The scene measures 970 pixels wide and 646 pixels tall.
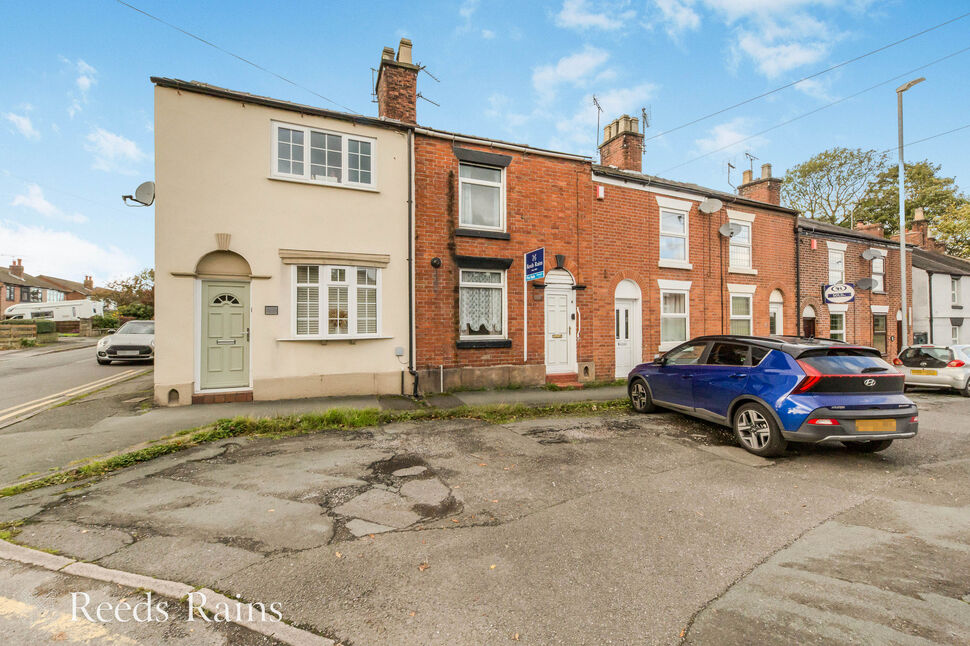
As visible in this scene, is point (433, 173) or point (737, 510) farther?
point (433, 173)

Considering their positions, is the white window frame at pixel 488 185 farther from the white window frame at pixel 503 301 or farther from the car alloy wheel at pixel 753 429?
the car alloy wheel at pixel 753 429

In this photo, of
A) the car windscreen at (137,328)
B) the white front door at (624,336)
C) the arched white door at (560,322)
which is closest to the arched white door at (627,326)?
the white front door at (624,336)

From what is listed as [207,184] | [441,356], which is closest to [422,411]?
[441,356]

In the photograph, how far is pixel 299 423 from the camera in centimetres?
681

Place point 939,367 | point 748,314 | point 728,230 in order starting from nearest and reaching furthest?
point 939,367
point 728,230
point 748,314

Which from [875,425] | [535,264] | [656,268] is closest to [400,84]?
[535,264]

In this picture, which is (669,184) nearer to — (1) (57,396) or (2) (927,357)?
(2) (927,357)

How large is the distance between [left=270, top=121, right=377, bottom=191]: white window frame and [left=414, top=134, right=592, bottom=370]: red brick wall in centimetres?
105

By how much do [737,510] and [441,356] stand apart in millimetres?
7079

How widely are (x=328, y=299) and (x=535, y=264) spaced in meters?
4.77

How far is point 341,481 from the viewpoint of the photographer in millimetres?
4566

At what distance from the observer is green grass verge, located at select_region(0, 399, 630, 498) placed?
4.79 meters

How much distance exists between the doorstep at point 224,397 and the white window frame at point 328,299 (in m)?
1.54

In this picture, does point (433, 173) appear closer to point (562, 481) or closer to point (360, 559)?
point (562, 481)
